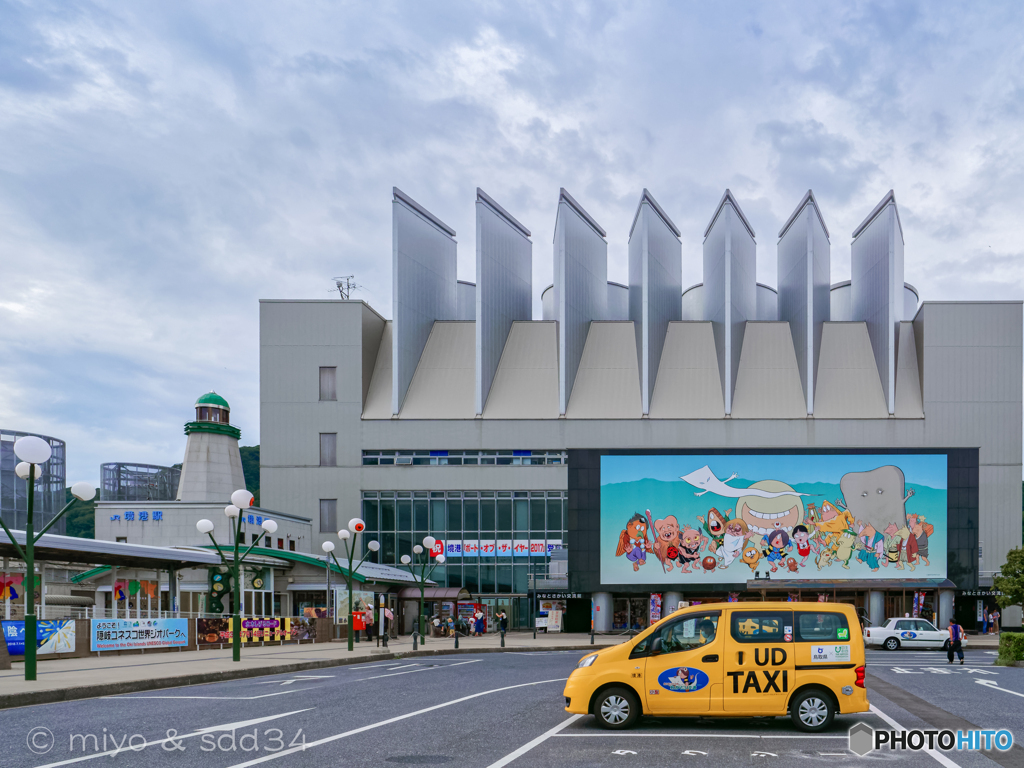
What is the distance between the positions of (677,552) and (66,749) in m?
45.0

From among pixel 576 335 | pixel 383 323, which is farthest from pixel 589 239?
pixel 383 323

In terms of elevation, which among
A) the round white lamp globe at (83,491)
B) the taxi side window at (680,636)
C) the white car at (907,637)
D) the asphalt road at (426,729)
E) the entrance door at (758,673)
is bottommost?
the white car at (907,637)

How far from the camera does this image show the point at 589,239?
6047 centimetres

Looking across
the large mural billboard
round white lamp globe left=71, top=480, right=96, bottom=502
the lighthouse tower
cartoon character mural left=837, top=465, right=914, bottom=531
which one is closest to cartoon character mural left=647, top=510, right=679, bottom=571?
the large mural billboard

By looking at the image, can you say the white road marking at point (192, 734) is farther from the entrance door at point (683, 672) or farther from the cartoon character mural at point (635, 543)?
the cartoon character mural at point (635, 543)

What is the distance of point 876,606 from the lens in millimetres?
52062

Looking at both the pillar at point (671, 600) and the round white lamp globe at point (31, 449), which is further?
the pillar at point (671, 600)

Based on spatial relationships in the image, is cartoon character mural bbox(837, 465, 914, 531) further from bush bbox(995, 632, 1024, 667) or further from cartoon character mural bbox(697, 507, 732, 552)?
bush bbox(995, 632, 1024, 667)

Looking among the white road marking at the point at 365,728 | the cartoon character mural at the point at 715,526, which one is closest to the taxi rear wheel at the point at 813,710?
the white road marking at the point at 365,728

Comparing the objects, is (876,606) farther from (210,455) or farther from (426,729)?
(426,729)

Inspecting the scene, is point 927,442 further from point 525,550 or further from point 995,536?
point 525,550

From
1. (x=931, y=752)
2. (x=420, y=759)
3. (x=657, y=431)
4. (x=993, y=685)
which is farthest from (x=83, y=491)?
(x=657, y=431)

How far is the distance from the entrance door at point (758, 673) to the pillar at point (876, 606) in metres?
42.8

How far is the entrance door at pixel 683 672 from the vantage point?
497 inches
